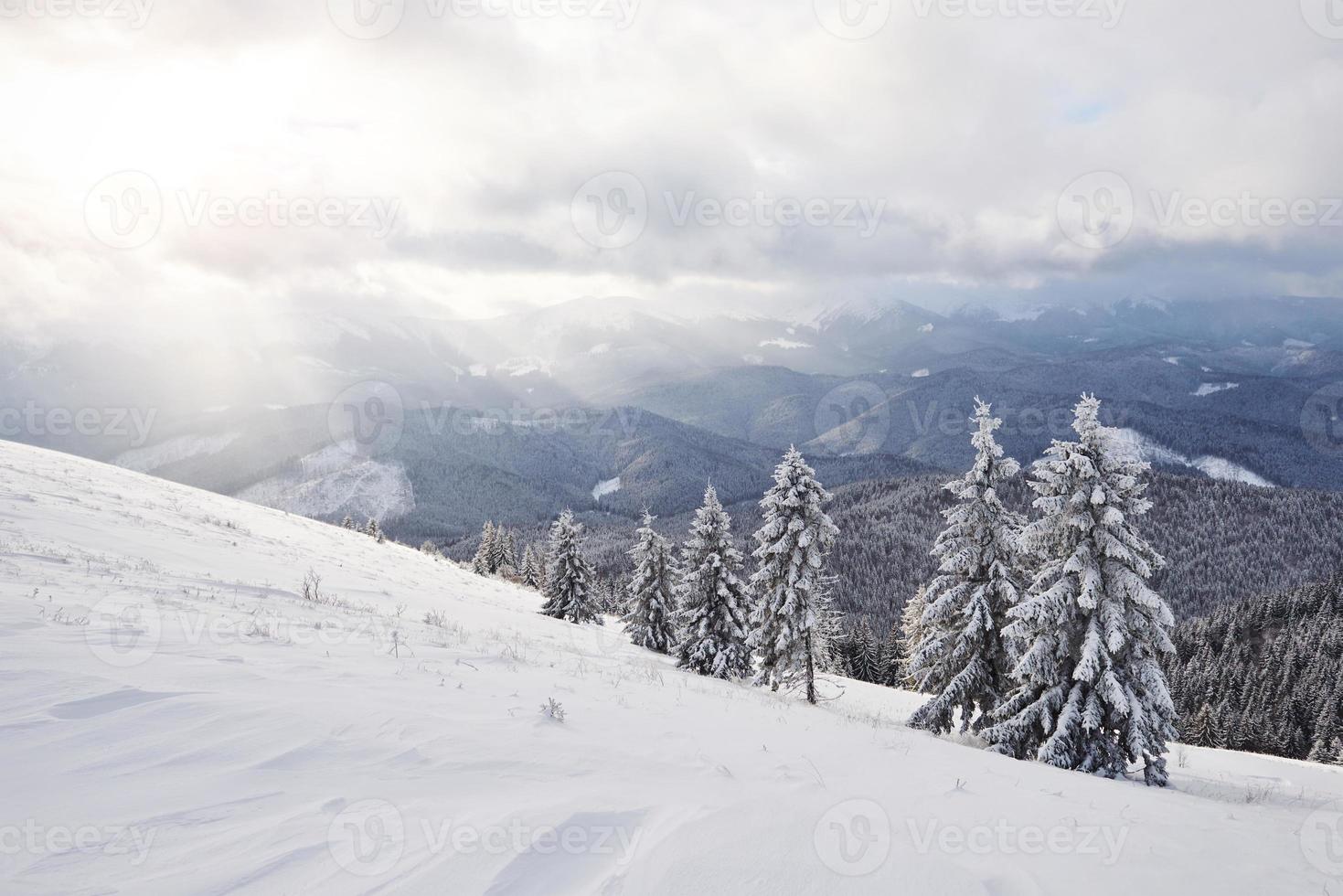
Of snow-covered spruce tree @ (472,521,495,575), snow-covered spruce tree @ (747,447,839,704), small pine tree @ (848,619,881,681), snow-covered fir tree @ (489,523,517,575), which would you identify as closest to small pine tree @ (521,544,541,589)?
snow-covered fir tree @ (489,523,517,575)

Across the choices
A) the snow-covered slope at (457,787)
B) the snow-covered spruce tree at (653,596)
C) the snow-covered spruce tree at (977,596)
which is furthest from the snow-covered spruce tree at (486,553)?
the snow-covered slope at (457,787)

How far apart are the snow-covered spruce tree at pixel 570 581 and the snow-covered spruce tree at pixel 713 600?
11.9 m

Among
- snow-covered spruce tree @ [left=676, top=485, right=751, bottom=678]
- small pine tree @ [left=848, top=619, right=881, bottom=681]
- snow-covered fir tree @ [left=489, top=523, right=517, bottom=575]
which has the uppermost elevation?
snow-covered spruce tree @ [left=676, top=485, right=751, bottom=678]

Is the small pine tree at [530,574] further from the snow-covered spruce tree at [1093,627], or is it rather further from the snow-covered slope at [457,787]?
the snow-covered slope at [457,787]

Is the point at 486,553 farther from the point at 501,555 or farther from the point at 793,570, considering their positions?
the point at 793,570

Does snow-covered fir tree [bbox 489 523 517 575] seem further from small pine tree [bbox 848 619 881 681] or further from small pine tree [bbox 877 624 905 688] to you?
small pine tree [bbox 877 624 905 688]

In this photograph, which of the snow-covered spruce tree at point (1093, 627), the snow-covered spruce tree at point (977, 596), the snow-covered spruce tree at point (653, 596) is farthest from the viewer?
the snow-covered spruce tree at point (653, 596)

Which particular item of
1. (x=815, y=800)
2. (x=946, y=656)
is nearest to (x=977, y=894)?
(x=815, y=800)

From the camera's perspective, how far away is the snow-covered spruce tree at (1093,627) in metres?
Result: 13.2

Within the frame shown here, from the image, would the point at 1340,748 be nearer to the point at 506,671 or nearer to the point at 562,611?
the point at 562,611

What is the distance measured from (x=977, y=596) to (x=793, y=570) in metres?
6.52

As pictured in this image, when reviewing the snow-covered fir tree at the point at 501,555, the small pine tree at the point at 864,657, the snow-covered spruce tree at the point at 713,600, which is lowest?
the small pine tree at the point at 864,657

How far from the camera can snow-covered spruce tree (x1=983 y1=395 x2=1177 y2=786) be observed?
1316cm

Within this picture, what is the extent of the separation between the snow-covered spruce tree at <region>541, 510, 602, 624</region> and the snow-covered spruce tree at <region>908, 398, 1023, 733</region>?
25.2m
